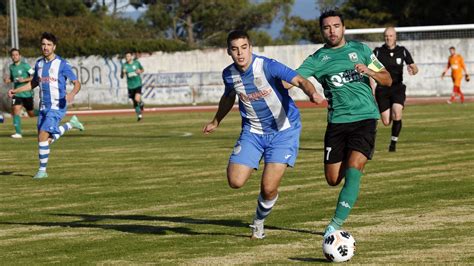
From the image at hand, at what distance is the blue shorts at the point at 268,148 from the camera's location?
11305 millimetres

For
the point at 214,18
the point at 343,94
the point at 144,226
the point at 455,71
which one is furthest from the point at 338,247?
the point at 214,18

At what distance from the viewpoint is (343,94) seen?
11250 millimetres

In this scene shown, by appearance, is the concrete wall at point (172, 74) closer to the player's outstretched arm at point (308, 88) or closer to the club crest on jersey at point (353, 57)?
the club crest on jersey at point (353, 57)

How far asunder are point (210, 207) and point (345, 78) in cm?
357

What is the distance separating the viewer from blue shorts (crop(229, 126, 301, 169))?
37.1 ft

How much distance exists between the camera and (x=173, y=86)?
60.1 metres

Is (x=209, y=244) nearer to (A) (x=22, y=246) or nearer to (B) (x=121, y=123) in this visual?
(A) (x=22, y=246)

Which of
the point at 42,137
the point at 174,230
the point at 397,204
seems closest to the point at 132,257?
the point at 174,230

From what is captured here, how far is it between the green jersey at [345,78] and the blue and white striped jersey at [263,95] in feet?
0.87

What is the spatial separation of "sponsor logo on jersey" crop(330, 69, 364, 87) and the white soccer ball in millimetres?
1957

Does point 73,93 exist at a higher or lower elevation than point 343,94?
lower

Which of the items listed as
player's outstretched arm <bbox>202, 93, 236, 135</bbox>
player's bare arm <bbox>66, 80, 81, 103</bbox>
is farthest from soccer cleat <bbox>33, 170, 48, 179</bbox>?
→ player's outstretched arm <bbox>202, 93, 236, 135</bbox>

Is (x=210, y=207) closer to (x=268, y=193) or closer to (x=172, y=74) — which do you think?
(x=268, y=193)

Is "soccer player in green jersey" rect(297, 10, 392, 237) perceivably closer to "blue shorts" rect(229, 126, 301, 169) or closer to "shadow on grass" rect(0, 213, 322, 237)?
"blue shorts" rect(229, 126, 301, 169)
